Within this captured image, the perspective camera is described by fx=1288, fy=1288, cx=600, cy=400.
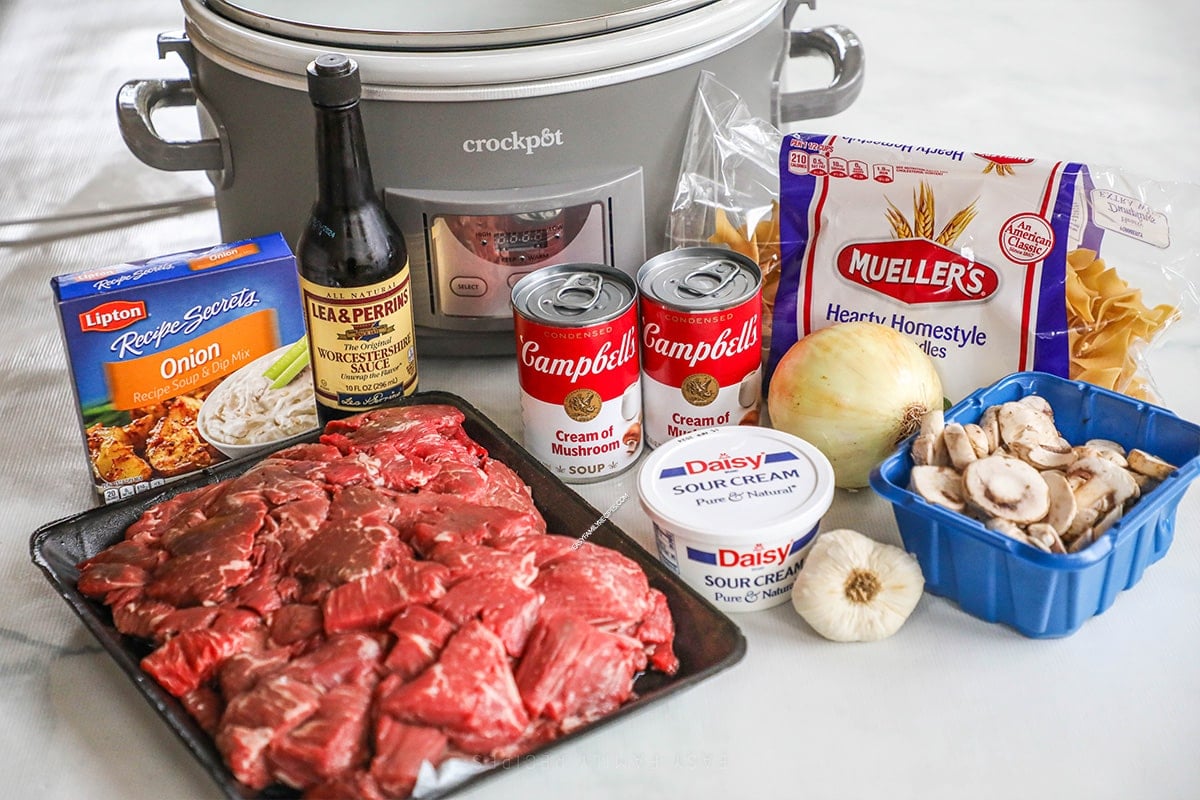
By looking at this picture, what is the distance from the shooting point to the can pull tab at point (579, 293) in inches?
45.4

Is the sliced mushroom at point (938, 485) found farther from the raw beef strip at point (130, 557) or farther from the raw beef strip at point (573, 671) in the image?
the raw beef strip at point (130, 557)

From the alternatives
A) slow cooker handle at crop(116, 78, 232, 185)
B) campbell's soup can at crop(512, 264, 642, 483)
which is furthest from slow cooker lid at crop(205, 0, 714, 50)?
campbell's soup can at crop(512, 264, 642, 483)

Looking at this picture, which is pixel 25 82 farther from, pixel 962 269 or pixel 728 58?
pixel 962 269

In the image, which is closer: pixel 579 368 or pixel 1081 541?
pixel 1081 541

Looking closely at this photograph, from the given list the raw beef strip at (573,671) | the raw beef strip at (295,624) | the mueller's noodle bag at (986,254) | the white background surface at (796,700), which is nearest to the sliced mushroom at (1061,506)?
the white background surface at (796,700)

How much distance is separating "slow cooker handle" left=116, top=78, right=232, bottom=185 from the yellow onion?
0.63 m

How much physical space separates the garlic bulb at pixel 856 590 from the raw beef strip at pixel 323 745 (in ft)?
Answer: 1.20

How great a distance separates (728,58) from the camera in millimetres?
1285

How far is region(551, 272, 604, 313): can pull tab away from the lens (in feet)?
3.79

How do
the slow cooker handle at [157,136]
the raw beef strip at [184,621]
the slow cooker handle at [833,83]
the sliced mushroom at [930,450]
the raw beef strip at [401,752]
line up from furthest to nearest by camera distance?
the slow cooker handle at [833,83]
the slow cooker handle at [157,136]
the sliced mushroom at [930,450]
the raw beef strip at [184,621]
the raw beef strip at [401,752]

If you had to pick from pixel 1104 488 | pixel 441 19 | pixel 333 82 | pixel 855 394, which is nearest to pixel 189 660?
pixel 333 82

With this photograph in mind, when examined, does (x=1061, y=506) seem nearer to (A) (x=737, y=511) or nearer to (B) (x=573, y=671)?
(A) (x=737, y=511)

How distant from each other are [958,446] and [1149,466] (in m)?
0.15

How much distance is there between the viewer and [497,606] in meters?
0.93
